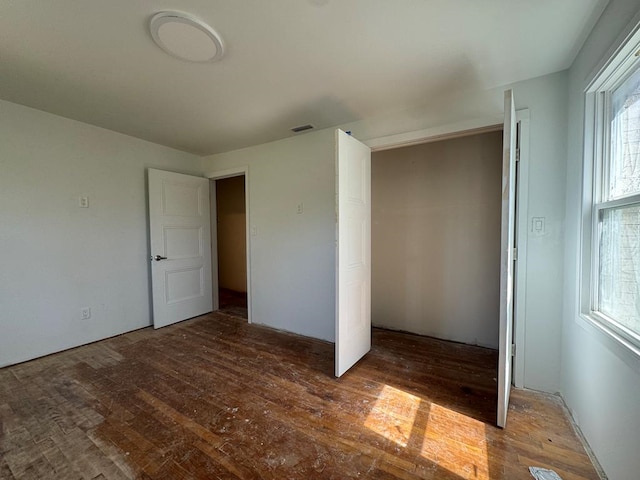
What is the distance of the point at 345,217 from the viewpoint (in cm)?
216

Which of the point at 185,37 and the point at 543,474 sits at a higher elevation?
the point at 185,37

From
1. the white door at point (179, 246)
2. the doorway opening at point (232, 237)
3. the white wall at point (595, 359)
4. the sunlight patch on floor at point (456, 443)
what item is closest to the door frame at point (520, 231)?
the white wall at point (595, 359)

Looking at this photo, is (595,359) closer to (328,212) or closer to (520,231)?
(520,231)

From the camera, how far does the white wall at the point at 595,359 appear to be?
113 centimetres

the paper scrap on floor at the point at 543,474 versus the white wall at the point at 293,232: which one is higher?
the white wall at the point at 293,232

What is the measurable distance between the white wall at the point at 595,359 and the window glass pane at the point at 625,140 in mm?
188

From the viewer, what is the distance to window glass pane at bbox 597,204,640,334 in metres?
1.22

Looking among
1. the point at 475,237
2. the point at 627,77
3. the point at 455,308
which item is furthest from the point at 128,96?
the point at 455,308

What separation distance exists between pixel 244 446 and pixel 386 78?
2.59 meters

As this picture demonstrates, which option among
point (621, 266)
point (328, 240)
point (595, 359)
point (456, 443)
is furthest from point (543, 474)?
point (328, 240)

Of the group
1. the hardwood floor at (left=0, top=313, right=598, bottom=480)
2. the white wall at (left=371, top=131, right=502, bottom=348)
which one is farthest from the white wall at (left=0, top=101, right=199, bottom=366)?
the white wall at (left=371, top=131, right=502, bottom=348)

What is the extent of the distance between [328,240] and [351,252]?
2.25ft

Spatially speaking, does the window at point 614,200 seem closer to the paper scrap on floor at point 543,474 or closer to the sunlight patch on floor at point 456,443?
the paper scrap on floor at point 543,474

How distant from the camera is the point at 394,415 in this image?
174cm
